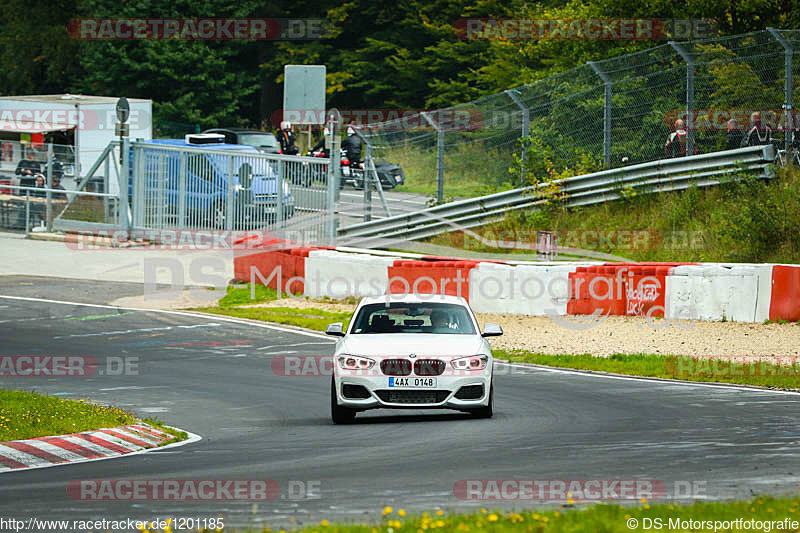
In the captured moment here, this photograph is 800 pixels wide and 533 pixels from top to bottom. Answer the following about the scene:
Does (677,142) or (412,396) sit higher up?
(677,142)

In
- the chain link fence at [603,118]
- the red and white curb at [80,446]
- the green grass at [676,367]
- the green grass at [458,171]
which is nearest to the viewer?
the red and white curb at [80,446]

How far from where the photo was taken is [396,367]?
11.9 meters

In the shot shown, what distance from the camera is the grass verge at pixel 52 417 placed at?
36.5 feet

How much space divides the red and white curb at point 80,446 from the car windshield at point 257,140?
27.1 metres

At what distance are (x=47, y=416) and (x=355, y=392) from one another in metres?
3.11

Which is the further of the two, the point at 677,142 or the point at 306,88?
the point at 306,88

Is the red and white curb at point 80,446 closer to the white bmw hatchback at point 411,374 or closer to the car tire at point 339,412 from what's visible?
the car tire at point 339,412

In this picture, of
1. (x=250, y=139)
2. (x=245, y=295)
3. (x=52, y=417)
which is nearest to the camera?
(x=52, y=417)

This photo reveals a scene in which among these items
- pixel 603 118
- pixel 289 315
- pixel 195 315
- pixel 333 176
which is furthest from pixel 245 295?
pixel 603 118

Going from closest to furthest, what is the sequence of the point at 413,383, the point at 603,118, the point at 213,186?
the point at 413,383
the point at 603,118
the point at 213,186

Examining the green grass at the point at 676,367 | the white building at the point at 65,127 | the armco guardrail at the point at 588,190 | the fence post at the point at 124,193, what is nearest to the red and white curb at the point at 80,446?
the green grass at the point at 676,367

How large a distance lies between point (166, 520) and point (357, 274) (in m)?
16.1

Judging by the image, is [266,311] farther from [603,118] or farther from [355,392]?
[355,392]

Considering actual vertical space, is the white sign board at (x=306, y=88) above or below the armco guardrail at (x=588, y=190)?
above
